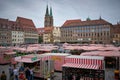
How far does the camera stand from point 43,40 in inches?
3688

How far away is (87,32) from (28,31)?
116ft

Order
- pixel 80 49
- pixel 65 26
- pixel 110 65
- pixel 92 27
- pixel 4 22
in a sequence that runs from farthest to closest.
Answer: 1. pixel 65 26
2. pixel 92 27
3. pixel 4 22
4. pixel 80 49
5. pixel 110 65

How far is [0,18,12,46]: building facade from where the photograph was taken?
63.3 m

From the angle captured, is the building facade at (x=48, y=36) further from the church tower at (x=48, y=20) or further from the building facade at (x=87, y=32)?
the church tower at (x=48, y=20)

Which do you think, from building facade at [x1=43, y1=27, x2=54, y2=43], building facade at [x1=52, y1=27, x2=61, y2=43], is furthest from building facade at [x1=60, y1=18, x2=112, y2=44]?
building facade at [x1=43, y1=27, x2=54, y2=43]

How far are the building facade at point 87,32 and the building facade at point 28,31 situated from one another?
743 inches

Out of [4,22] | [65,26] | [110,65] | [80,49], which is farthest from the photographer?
[65,26]

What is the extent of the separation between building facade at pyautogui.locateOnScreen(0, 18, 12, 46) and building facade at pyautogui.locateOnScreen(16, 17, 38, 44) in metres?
11.6

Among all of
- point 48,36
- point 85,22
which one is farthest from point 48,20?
point 85,22

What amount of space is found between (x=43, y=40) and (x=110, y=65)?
254 feet

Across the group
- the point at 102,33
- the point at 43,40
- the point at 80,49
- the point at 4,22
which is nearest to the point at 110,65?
the point at 80,49

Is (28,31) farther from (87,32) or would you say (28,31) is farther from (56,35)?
(87,32)

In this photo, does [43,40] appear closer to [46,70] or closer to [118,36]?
[118,36]

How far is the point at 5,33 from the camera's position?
6550 centimetres
